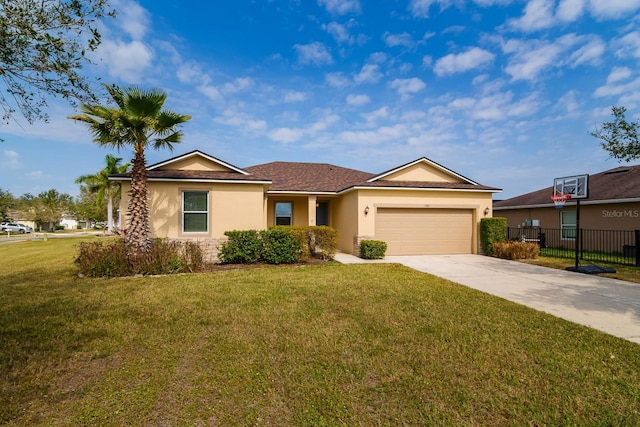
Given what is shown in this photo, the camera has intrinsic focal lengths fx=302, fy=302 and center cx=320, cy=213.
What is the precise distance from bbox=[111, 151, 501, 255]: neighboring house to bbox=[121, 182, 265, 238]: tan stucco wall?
0.04m

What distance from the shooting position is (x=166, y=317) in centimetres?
524

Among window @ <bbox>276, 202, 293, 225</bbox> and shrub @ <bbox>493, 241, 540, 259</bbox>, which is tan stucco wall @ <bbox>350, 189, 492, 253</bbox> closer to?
shrub @ <bbox>493, 241, 540, 259</bbox>

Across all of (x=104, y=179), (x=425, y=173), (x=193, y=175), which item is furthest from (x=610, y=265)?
(x=104, y=179)

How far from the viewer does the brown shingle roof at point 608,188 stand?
593 inches

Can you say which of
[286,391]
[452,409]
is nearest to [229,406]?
[286,391]

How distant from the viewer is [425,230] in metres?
14.3

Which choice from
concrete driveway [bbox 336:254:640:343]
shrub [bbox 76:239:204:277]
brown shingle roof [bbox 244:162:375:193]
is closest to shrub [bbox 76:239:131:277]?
shrub [bbox 76:239:204:277]

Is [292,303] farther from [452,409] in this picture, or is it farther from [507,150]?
[507,150]

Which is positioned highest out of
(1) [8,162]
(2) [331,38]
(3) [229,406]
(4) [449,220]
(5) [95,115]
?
(2) [331,38]

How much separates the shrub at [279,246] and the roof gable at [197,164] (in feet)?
11.4

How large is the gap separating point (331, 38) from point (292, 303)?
11.9 m

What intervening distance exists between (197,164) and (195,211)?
90.3 inches

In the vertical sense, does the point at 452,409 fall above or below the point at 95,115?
below

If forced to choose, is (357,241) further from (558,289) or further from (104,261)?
(104,261)
